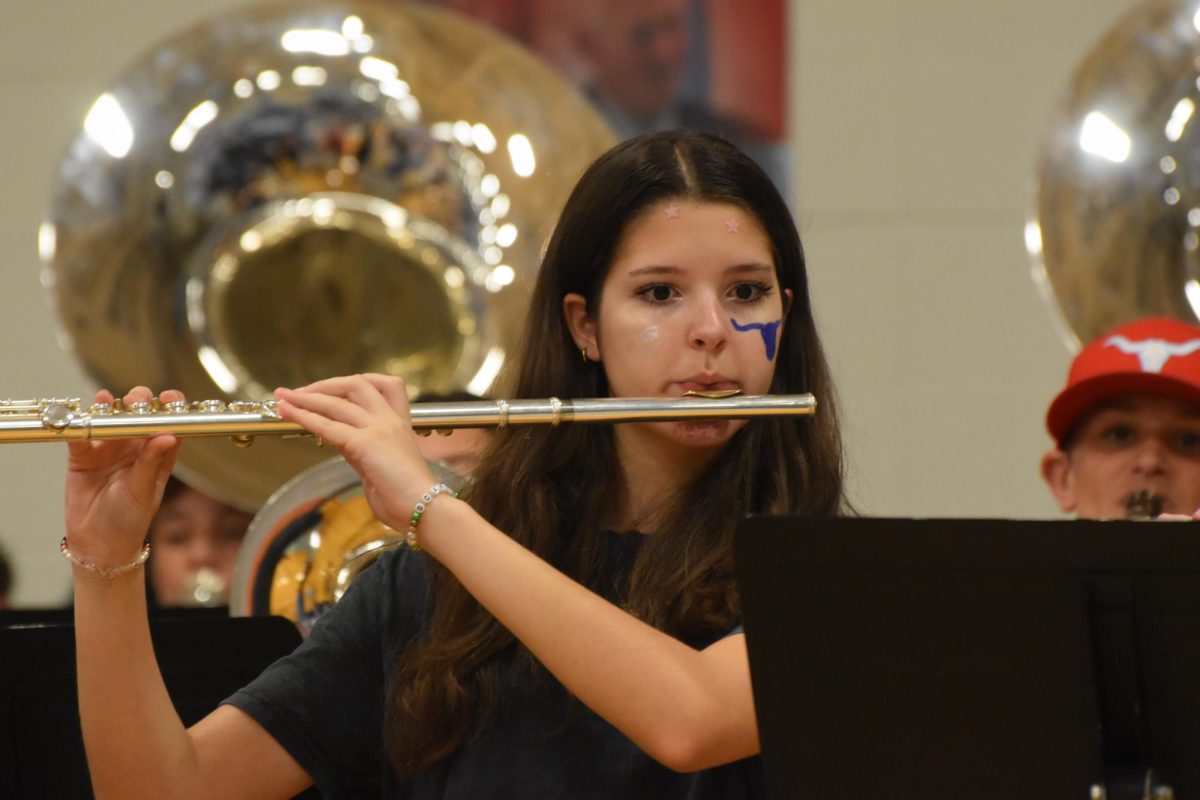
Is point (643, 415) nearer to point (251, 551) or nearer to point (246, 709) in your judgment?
point (246, 709)

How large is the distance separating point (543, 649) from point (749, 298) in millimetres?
429

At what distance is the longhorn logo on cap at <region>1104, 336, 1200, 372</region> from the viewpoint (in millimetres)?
2293

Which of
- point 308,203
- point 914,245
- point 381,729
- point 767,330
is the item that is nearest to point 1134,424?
point 767,330

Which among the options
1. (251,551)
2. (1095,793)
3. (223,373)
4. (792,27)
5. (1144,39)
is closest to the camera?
(1095,793)

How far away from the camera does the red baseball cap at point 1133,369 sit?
228 cm

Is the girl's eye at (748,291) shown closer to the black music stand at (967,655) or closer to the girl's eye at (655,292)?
the girl's eye at (655,292)

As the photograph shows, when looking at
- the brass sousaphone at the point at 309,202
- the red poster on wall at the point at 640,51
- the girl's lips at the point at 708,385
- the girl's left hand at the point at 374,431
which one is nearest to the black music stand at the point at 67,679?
the girl's left hand at the point at 374,431

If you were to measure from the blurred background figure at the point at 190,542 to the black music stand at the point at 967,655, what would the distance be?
2.24 metres

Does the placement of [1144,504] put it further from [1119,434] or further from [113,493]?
[113,493]

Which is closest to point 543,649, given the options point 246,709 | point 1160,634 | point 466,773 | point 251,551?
point 466,773

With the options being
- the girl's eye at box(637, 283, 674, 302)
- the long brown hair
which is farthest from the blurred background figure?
the girl's eye at box(637, 283, 674, 302)

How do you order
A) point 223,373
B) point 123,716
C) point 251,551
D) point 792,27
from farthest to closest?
1. point 792,27
2. point 223,373
3. point 251,551
4. point 123,716

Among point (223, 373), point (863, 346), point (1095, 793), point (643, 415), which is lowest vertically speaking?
point (1095, 793)

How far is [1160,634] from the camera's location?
4.61ft
